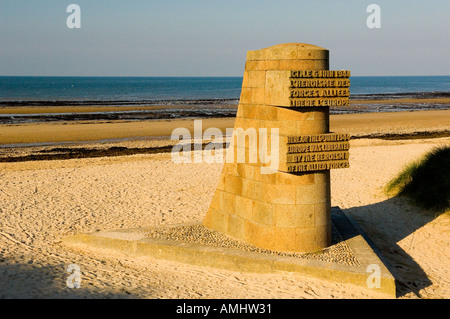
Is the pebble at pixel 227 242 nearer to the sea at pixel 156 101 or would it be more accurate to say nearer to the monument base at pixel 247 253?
the monument base at pixel 247 253

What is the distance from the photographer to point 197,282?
28.5ft

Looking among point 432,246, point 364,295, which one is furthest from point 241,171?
point 432,246

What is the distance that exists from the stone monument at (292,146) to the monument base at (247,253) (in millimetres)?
444

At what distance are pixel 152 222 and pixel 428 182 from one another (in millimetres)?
8198

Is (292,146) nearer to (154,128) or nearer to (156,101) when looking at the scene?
(154,128)

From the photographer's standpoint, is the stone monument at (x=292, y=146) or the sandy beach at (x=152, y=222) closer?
the sandy beach at (x=152, y=222)

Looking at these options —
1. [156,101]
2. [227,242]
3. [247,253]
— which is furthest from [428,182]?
[156,101]

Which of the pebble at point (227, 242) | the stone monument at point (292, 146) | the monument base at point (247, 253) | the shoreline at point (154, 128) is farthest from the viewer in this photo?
the shoreline at point (154, 128)

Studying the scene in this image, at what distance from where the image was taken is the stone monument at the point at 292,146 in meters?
8.99

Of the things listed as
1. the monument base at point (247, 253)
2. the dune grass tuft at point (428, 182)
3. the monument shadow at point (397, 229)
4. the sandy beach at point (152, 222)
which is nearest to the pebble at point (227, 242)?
the monument base at point (247, 253)

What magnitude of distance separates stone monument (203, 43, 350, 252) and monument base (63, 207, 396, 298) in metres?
0.44

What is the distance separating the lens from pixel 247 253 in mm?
9320

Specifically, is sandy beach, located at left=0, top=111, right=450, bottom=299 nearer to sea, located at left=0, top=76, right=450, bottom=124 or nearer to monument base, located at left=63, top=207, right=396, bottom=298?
monument base, located at left=63, top=207, right=396, bottom=298

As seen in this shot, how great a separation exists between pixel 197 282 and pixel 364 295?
2898 millimetres
